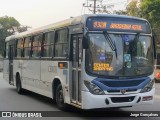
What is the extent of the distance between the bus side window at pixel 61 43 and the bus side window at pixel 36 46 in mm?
1834

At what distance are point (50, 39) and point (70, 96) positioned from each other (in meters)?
2.86

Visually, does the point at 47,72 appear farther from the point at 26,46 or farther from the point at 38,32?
the point at 26,46

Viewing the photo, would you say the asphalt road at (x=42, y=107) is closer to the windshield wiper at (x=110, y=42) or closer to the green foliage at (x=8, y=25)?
the windshield wiper at (x=110, y=42)

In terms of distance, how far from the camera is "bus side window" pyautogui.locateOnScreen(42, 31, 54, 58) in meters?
13.0

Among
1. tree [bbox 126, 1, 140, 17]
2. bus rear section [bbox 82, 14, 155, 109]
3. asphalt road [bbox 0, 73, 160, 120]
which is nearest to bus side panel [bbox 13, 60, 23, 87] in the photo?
asphalt road [bbox 0, 73, 160, 120]

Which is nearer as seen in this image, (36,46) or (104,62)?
(104,62)

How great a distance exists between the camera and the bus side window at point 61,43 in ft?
38.5

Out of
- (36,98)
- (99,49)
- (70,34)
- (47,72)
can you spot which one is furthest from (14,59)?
(99,49)

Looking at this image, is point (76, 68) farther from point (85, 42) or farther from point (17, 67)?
point (17, 67)

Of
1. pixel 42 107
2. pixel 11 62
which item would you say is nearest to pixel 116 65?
pixel 42 107

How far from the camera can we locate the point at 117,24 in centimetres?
1075

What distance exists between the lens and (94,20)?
1056 cm

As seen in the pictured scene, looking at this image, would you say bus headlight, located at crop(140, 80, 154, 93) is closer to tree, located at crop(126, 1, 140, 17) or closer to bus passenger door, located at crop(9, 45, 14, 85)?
bus passenger door, located at crop(9, 45, 14, 85)

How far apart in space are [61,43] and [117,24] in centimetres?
215
